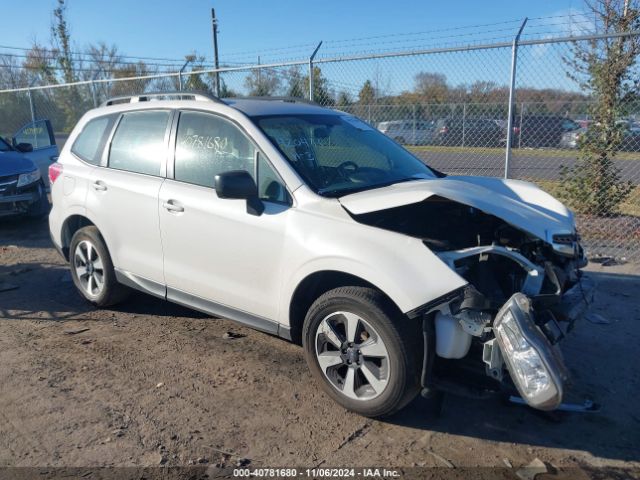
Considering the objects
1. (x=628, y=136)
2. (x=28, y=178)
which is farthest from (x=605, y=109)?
(x=28, y=178)

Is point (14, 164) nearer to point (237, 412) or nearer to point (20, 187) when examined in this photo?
point (20, 187)

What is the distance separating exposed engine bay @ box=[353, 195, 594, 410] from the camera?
2.77 m

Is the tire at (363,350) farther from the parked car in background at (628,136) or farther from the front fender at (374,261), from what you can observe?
the parked car in background at (628,136)

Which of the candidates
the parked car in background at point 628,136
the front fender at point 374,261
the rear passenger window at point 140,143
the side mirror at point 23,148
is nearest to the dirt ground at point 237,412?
the front fender at point 374,261

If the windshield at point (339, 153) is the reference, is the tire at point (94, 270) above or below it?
below

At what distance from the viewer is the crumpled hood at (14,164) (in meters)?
8.45

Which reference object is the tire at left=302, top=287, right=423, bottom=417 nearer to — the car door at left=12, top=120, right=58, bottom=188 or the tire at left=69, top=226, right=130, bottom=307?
the tire at left=69, top=226, right=130, bottom=307

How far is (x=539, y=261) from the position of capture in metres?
3.35

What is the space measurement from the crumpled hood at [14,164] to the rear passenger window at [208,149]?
5334mm

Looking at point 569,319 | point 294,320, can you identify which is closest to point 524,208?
point 569,319

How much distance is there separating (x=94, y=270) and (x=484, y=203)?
3.71 meters

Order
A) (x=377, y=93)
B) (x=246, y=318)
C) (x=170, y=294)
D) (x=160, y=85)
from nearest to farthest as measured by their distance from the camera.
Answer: (x=246, y=318) → (x=170, y=294) → (x=377, y=93) → (x=160, y=85)

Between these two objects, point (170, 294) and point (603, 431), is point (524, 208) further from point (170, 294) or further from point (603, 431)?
point (170, 294)

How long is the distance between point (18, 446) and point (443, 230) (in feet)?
9.39
